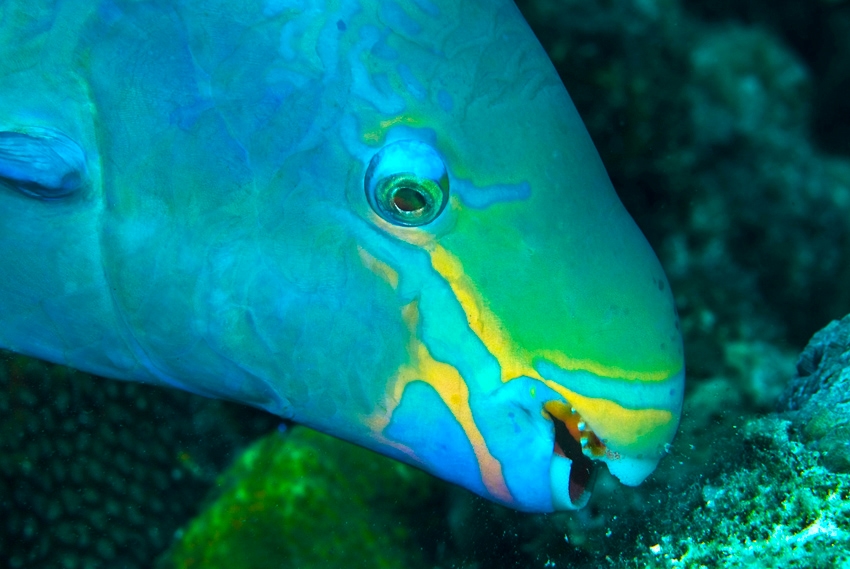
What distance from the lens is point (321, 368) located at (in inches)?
69.1

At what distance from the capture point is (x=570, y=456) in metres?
1.67

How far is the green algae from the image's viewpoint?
3238 millimetres

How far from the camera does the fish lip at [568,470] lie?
5.36ft

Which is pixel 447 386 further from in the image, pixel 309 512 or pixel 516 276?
pixel 309 512

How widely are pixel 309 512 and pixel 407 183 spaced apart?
2331mm

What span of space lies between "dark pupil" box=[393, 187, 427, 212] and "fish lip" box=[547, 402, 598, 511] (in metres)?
0.60

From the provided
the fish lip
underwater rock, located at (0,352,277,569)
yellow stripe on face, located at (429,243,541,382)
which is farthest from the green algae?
yellow stripe on face, located at (429,243,541,382)

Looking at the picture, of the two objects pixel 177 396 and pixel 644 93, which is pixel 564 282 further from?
pixel 644 93

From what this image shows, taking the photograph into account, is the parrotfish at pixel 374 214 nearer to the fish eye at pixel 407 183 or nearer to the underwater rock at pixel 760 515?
the fish eye at pixel 407 183

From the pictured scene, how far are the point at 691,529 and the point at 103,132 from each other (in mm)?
1901

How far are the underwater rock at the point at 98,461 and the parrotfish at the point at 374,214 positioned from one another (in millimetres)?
1820

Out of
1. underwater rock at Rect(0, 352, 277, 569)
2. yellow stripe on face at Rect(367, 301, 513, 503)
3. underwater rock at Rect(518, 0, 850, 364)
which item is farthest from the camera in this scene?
underwater rock at Rect(518, 0, 850, 364)

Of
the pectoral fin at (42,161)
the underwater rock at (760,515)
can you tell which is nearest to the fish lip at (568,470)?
the underwater rock at (760,515)

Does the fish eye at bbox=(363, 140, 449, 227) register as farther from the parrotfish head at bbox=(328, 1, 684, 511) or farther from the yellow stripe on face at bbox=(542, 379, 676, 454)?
the yellow stripe on face at bbox=(542, 379, 676, 454)
